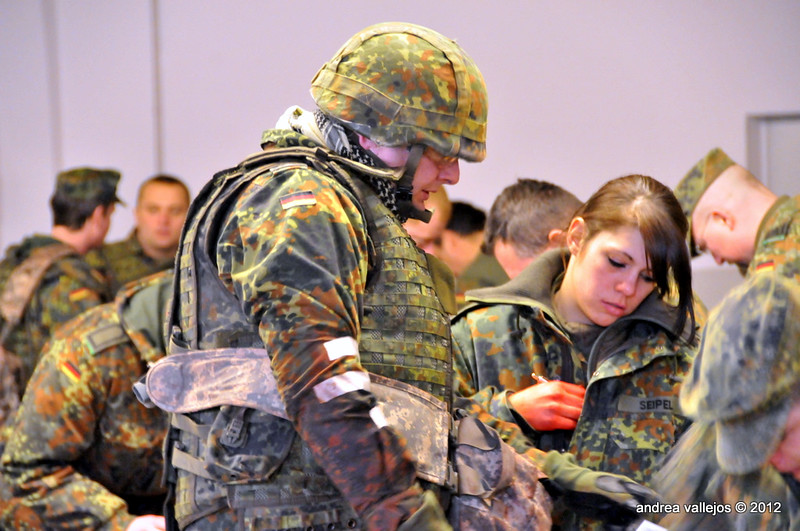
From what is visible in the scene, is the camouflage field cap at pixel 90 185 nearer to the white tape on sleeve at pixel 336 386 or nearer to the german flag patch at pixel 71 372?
the german flag patch at pixel 71 372

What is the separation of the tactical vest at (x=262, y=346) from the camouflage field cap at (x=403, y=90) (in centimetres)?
11

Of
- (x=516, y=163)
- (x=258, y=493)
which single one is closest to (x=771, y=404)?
(x=258, y=493)

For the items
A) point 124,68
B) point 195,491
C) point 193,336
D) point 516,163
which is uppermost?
point 124,68

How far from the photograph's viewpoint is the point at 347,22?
493cm

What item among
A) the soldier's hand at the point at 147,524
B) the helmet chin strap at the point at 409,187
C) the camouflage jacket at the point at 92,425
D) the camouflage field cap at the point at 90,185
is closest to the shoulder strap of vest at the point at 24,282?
the camouflage field cap at the point at 90,185

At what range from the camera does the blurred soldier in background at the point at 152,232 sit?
440 centimetres

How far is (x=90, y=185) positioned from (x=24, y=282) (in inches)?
28.4

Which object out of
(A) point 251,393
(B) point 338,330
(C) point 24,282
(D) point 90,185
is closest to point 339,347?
(B) point 338,330

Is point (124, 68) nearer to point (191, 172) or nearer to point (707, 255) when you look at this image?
point (191, 172)

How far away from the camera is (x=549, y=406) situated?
1.96 metres

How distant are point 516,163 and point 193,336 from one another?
10.7ft

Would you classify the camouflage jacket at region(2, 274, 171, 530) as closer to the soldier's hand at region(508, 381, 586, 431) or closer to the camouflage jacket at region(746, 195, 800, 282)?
the soldier's hand at region(508, 381, 586, 431)

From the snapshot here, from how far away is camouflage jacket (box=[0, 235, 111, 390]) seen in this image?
3.28 metres

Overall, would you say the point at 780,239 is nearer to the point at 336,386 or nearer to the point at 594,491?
the point at 594,491
